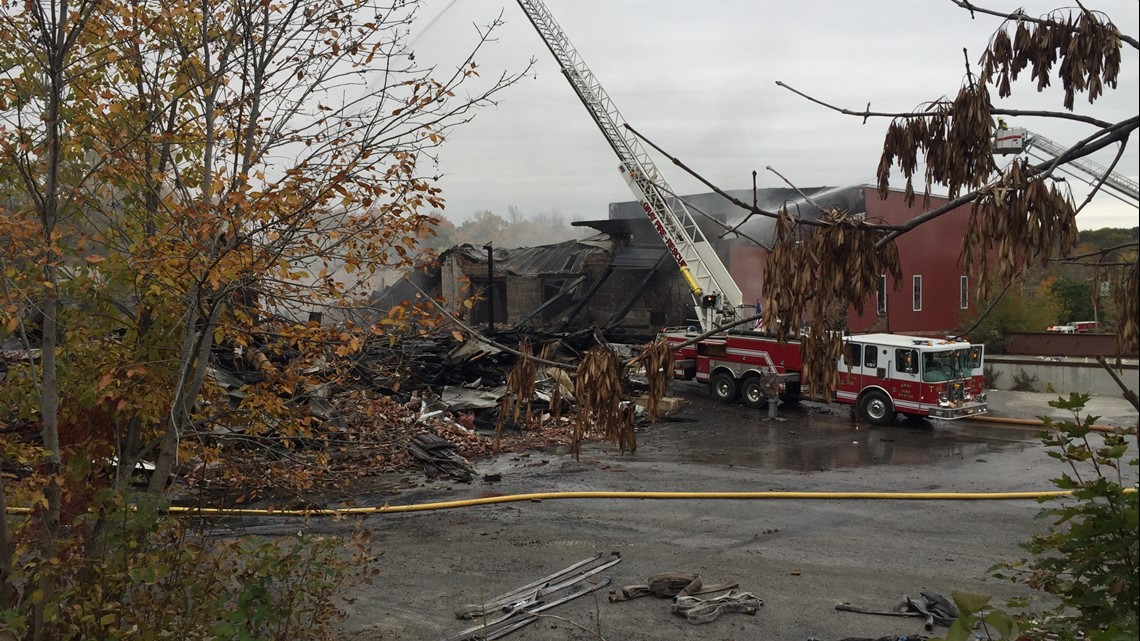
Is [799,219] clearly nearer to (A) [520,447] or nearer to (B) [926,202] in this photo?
(B) [926,202]

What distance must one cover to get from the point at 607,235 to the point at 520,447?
18845 mm

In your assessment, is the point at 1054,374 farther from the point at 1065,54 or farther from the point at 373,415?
the point at 1065,54

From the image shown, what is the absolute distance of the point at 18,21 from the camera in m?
5.48

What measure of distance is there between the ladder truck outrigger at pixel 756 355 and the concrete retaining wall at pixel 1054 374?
215 inches

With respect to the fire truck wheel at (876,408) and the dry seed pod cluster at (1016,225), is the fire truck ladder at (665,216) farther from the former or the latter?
the dry seed pod cluster at (1016,225)

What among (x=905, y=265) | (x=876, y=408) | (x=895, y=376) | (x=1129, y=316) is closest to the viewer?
(x=1129, y=316)

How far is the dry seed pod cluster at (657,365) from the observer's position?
4383mm

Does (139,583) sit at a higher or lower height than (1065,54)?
lower

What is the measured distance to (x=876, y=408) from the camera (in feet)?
62.3

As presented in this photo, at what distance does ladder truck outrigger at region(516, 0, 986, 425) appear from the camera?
18.3 meters

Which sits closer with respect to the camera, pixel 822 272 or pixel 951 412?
pixel 822 272

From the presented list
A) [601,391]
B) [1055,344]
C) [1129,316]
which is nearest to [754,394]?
[1055,344]

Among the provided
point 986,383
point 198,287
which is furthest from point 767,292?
point 986,383

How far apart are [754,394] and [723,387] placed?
1.01 meters
